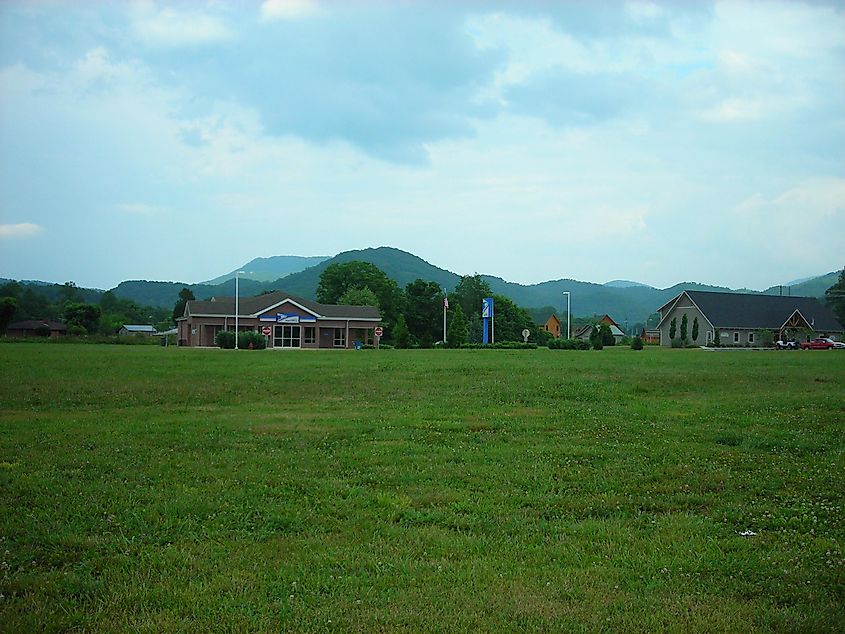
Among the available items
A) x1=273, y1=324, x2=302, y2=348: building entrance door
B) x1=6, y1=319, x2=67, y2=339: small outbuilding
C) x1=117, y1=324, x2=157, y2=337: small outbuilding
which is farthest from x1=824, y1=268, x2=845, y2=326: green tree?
x1=117, y1=324, x2=157, y2=337: small outbuilding

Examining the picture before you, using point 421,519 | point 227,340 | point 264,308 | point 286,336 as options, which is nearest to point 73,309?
point 264,308

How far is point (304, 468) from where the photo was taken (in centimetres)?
999

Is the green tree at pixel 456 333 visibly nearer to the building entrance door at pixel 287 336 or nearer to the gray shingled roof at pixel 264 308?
the gray shingled roof at pixel 264 308

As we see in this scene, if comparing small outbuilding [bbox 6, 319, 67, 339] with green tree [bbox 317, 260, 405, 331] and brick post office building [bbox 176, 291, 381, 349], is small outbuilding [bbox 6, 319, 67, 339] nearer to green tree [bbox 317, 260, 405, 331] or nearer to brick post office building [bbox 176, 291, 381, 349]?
brick post office building [bbox 176, 291, 381, 349]

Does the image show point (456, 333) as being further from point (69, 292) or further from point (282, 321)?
point (69, 292)

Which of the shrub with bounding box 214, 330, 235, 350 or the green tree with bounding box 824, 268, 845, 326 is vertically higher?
the green tree with bounding box 824, 268, 845, 326

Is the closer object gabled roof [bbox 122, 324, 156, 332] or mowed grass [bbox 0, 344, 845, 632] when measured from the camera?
mowed grass [bbox 0, 344, 845, 632]

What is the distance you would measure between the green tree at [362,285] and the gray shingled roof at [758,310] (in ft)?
125

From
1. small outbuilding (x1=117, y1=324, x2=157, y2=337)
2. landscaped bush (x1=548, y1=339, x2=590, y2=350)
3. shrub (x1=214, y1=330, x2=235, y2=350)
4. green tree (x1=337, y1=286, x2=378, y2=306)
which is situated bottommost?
landscaped bush (x1=548, y1=339, x2=590, y2=350)

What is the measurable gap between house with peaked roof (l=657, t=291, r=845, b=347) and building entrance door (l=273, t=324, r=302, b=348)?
41869 mm

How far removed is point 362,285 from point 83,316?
36.6 metres

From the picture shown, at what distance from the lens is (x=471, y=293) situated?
118375mm

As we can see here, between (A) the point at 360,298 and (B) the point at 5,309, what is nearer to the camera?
(B) the point at 5,309

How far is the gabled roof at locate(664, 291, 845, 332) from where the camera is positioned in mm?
82000
